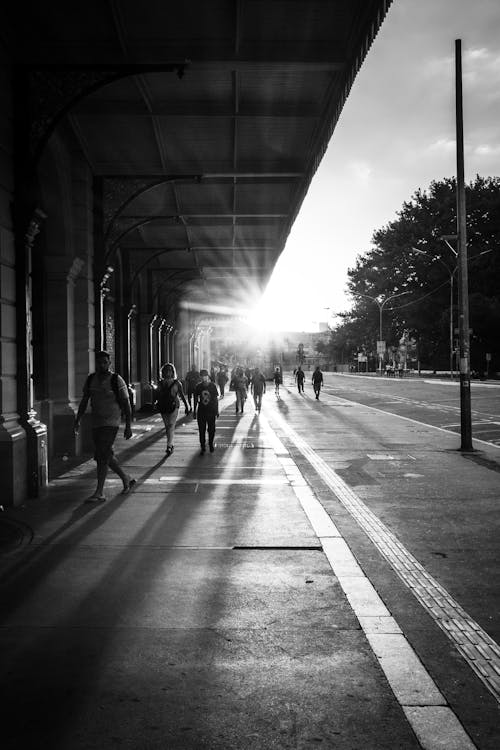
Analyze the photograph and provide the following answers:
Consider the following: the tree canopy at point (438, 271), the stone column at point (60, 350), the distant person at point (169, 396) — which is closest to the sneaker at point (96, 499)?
the distant person at point (169, 396)

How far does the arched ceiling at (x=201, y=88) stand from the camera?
8992 millimetres

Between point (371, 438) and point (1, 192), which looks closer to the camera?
point (1, 192)

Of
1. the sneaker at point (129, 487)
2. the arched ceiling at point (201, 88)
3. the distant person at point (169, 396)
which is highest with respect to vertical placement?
the arched ceiling at point (201, 88)

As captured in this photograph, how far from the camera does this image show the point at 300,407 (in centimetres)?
2994

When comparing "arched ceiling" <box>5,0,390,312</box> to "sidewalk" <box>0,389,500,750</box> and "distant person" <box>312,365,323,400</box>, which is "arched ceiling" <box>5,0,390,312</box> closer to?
"sidewalk" <box>0,389,500,750</box>

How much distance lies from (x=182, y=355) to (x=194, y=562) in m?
38.9

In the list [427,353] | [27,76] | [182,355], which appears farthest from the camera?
[427,353]

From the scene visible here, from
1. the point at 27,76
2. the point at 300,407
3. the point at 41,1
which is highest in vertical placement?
the point at 41,1

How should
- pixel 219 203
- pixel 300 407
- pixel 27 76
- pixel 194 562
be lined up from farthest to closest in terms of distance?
pixel 300 407, pixel 219 203, pixel 27 76, pixel 194 562

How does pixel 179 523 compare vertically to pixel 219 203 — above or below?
below

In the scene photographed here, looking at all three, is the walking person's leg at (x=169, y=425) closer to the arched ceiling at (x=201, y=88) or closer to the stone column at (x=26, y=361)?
the arched ceiling at (x=201, y=88)

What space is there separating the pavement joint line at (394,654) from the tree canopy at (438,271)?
61.3 meters

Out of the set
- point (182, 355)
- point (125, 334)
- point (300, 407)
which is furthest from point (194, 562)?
point (182, 355)

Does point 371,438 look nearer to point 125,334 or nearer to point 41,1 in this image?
point 125,334
